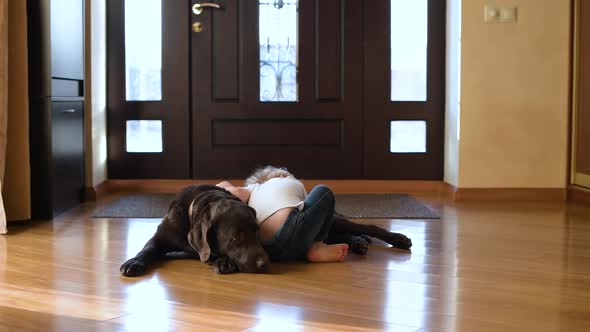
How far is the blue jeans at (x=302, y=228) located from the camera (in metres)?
2.60

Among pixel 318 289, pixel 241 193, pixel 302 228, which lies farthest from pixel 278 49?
pixel 318 289

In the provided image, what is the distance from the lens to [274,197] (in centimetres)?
267

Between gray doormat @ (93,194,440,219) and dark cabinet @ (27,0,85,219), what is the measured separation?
25 cm

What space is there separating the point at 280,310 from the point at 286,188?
2.39ft

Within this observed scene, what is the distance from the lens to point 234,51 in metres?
4.97

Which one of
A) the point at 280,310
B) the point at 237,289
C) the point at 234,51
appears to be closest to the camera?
the point at 280,310

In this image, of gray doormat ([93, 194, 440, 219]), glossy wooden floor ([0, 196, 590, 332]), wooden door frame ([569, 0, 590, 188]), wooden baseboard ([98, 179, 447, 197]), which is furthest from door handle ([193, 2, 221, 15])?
wooden door frame ([569, 0, 590, 188])

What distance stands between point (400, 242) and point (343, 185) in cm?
200

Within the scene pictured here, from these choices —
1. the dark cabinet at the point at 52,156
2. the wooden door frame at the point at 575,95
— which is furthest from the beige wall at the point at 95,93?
the wooden door frame at the point at 575,95

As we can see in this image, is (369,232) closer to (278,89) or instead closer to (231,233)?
(231,233)

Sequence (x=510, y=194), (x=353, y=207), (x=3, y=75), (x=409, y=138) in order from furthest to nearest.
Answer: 1. (x=409, y=138)
2. (x=510, y=194)
3. (x=353, y=207)
4. (x=3, y=75)

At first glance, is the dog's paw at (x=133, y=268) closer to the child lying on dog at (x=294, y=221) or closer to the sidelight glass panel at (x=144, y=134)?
the child lying on dog at (x=294, y=221)

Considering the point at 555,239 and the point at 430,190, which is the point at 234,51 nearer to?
the point at 430,190

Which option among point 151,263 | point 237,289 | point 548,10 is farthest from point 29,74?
point 548,10
